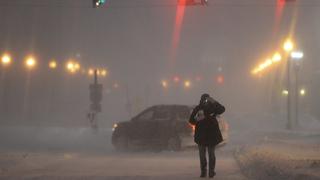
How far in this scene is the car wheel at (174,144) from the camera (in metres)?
21.7

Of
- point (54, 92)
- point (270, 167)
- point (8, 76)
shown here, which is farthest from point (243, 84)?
point (270, 167)

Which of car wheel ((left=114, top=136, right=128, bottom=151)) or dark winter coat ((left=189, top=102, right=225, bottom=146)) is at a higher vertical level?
dark winter coat ((left=189, top=102, right=225, bottom=146))

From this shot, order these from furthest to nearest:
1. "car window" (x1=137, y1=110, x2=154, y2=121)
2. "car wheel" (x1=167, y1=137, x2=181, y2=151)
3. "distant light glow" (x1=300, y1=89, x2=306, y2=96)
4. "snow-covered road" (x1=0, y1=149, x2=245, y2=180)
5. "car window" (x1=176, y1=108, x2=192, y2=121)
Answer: "distant light glow" (x1=300, y1=89, x2=306, y2=96) → "car window" (x1=137, y1=110, x2=154, y2=121) → "car window" (x1=176, y1=108, x2=192, y2=121) → "car wheel" (x1=167, y1=137, x2=181, y2=151) → "snow-covered road" (x1=0, y1=149, x2=245, y2=180)

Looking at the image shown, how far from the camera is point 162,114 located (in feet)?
75.7

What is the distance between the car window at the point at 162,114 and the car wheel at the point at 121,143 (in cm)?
141

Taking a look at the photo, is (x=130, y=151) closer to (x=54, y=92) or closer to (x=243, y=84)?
(x=54, y=92)

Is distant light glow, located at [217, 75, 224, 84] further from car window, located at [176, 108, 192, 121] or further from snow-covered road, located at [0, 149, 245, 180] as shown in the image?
snow-covered road, located at [0, 149, 245, 180]

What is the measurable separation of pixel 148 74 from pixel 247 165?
14085cm

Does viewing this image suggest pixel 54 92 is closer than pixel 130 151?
No

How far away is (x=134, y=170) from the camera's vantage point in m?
14.4

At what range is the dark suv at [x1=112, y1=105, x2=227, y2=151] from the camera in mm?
21891

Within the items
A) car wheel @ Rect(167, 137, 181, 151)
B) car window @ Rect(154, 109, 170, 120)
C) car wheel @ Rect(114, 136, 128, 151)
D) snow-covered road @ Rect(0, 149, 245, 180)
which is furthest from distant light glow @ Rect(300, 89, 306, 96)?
snow-covered road @ Rect(0, 149, 245, 180)

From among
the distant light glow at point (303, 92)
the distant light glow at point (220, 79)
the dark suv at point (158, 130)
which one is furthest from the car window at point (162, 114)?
the distant light glow at point (220, 79)

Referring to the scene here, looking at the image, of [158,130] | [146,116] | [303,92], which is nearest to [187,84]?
[303,92]
